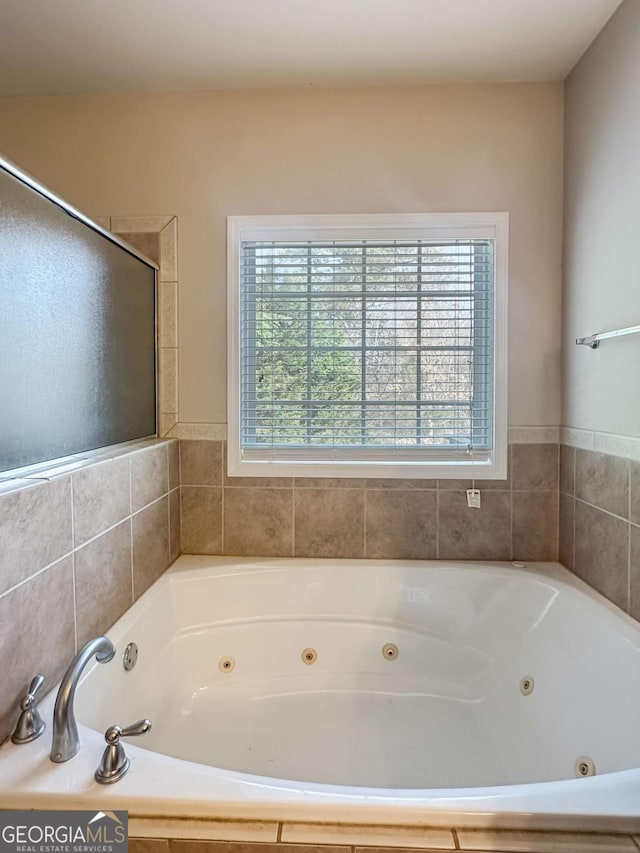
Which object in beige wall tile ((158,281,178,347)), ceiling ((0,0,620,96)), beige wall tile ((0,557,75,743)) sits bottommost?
beige wall tile ((0,557,75,743))

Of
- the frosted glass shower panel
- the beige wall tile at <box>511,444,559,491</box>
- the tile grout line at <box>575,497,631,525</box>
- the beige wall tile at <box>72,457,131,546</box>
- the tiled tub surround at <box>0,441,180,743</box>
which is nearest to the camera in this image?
the tiled tub surround at <box>0,441,180,743</box>

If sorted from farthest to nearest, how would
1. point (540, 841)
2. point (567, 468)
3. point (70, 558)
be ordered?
1. point (567, 468)
2. point (70, 558)
3. point (540, 841)

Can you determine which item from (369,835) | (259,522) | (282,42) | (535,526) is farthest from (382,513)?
(282,42)

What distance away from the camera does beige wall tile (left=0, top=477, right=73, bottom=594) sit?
0.91 metres

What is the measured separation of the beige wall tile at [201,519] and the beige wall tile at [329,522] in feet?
1.18

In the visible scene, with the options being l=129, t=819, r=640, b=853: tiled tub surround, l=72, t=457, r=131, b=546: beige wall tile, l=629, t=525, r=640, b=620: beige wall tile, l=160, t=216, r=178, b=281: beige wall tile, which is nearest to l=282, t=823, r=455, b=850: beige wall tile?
l=129, t=819, r=640, b=853: tiled tub surround

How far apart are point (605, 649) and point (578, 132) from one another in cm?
189

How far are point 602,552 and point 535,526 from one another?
1.09 ft

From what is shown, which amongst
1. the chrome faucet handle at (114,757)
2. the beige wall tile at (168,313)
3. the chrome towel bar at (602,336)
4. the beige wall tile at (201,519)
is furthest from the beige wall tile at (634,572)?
the beige wall tile at (168,313)

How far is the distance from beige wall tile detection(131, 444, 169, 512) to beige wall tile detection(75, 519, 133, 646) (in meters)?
0.11

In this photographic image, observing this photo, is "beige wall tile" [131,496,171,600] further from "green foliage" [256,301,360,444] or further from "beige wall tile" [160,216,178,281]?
"beige wall tile" [160,216,178,281]

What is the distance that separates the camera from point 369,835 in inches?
28.9

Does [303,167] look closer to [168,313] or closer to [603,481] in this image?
[168,313]

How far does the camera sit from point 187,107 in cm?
183
